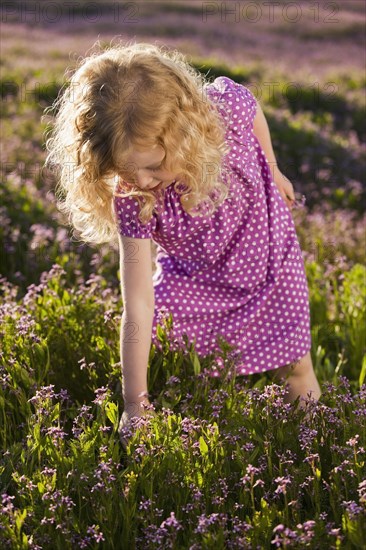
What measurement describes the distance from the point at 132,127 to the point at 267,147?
123cm

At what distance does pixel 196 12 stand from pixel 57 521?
78.1 ft

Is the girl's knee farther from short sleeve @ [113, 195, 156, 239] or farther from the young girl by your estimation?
short sleeve @ [113, 195, 156, 239]

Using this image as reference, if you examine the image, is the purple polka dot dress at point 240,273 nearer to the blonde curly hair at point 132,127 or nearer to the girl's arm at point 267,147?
the girl's arm at point 267,147

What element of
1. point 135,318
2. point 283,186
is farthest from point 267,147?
point 135,318

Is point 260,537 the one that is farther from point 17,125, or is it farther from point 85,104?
point 17,125

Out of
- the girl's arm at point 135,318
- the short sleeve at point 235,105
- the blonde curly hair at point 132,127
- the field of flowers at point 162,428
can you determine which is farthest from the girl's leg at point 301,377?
the short sleeve at point 235,105

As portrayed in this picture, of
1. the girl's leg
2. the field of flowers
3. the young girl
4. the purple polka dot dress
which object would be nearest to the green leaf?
the field of flowers

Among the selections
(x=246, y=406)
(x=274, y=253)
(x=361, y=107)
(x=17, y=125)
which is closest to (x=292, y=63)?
(x=361, y=107)

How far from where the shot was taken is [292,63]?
1603 centimetres

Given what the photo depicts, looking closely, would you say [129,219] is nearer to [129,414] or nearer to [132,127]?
[132,127]

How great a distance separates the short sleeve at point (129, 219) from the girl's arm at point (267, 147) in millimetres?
836

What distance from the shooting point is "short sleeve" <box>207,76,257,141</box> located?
11.8ft

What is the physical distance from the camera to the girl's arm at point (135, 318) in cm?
316

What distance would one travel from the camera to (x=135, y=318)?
3.25 metres
